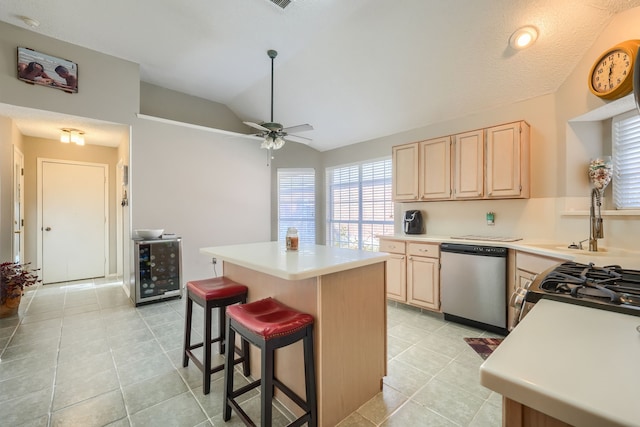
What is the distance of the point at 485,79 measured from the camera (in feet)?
9.66

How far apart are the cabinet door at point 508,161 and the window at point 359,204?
1.60 metres

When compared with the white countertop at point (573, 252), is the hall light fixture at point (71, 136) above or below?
above

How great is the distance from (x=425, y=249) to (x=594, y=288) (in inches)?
87.6

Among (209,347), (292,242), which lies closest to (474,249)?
(292,242)

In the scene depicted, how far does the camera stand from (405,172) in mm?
3785

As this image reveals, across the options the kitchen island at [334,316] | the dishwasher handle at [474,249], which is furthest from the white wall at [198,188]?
the dishwasher handle at [474,249]

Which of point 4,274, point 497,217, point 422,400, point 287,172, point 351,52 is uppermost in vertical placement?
point 351,52

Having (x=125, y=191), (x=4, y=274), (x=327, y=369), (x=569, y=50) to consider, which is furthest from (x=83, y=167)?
(x=569, y=50)

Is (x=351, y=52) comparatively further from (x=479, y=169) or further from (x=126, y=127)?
(x=126, y=127)

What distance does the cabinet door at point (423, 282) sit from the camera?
320cm

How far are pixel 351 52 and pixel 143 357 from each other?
12.1 ft

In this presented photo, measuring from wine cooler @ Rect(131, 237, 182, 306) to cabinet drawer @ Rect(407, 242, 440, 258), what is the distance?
3.22m

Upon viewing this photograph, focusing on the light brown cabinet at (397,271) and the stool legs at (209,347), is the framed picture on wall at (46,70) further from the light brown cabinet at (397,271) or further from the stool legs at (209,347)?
the light brown cabinet at (397,271)

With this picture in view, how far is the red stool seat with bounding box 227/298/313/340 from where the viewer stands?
56.6 inches
